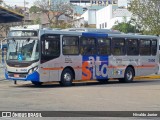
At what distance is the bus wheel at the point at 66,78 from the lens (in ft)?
75.2

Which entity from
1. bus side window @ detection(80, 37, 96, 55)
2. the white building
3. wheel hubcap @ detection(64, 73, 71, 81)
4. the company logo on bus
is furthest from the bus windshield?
the white building

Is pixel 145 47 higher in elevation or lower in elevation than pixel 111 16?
lower

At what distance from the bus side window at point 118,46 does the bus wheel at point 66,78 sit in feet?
12.7

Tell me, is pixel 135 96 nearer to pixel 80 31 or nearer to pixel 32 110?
pixel 32 110

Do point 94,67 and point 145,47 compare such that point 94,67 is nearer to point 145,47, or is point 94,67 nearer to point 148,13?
point 145,47

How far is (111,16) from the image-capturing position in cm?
8875

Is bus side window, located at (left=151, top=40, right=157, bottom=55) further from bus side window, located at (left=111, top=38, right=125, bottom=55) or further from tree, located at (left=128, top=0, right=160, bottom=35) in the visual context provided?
tree, located at (left=128, top=0, right=160, bottom=35)

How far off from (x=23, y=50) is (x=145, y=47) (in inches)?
377

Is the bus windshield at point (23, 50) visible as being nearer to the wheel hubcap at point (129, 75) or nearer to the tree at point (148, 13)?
the wheel hubcap at point (129, 75)

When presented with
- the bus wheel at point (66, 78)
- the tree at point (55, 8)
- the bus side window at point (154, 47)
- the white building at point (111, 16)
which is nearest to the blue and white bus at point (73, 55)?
the bus wheel at point (66, 78)

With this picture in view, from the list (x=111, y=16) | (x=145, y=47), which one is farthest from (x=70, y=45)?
(x=111, y=16)

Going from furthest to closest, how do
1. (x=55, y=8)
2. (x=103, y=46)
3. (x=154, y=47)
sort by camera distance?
(x=55, y=8) → (x=154, y=47) → (x=103, y=46)

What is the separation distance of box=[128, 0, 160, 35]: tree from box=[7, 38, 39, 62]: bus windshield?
26.3 meters

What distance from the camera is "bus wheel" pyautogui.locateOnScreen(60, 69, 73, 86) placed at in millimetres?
22922
